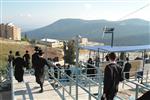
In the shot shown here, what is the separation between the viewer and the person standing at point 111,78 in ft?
21.4

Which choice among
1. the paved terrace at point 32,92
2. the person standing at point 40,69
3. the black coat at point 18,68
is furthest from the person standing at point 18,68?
the person standing at point 40,69

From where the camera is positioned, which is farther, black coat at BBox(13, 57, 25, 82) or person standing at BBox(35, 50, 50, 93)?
black coat at BBox(13, 57, 25, 82)

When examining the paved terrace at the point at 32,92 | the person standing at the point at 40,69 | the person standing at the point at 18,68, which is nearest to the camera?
the paved terrace at the point at 32,92

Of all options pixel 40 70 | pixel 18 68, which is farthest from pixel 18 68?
pixel 40 70

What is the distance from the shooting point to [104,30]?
16.5 m

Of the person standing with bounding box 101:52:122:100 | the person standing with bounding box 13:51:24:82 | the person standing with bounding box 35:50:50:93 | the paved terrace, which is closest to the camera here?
the person standing with bounding box 101:52:122:100

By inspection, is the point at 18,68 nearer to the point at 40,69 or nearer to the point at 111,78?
the point at 40,69

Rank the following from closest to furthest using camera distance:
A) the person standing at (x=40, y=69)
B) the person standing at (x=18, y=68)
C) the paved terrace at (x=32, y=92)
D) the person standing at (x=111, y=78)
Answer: the person standing at (x=111, y=78) → the paved terrace at (x=32, y=92) → the person standing at (x=40, y=69) → the person standing at (x=18, y=68)

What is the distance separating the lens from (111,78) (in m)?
6.54

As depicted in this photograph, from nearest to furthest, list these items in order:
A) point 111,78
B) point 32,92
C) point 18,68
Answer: point 111,78, point 32,92, point 18,68

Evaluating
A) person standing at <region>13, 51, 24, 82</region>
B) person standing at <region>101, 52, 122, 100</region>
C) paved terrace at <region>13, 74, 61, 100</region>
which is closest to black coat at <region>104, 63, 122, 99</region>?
person standing at <region>101, 52, 122, 100</region>

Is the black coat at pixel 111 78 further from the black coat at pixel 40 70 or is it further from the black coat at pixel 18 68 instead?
→ the black coat at pixel 18 68

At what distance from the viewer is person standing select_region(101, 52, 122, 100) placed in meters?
6.53

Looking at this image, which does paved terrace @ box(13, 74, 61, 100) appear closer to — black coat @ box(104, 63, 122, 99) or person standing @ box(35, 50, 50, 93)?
person standing @ box(35, 50, 50, 93)
